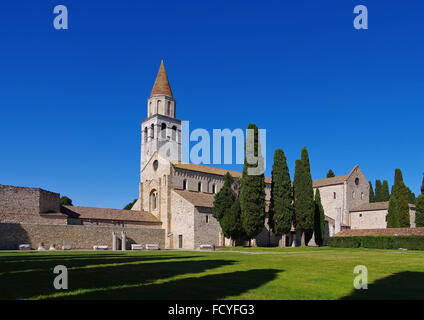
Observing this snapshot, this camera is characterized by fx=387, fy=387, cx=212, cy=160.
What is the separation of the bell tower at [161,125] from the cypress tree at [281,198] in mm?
23672

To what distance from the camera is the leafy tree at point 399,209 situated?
51.2 m

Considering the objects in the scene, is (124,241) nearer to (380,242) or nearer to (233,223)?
(233,223)

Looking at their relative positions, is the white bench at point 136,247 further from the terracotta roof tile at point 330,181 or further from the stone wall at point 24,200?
the terracotta roof tile at point 330,181

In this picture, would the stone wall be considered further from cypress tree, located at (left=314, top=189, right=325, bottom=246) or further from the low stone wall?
cypress tree, located at (left=314, top=189, right=325, bottom=246)

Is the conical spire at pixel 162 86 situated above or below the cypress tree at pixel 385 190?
above

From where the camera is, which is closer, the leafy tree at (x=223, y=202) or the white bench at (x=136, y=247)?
the white bench at (x=136, y=247)

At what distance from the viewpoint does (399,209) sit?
52000 millimetres

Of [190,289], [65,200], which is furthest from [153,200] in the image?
[190,289]

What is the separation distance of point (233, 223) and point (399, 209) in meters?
25.4

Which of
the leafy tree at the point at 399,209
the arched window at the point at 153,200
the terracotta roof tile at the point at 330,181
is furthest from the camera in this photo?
the terracotta roof tile at the point at 330,181

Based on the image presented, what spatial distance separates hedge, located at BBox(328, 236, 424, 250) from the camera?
38.3 metres

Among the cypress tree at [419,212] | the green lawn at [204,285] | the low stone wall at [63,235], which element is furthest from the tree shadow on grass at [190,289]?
the cypress tree at [419,212]
